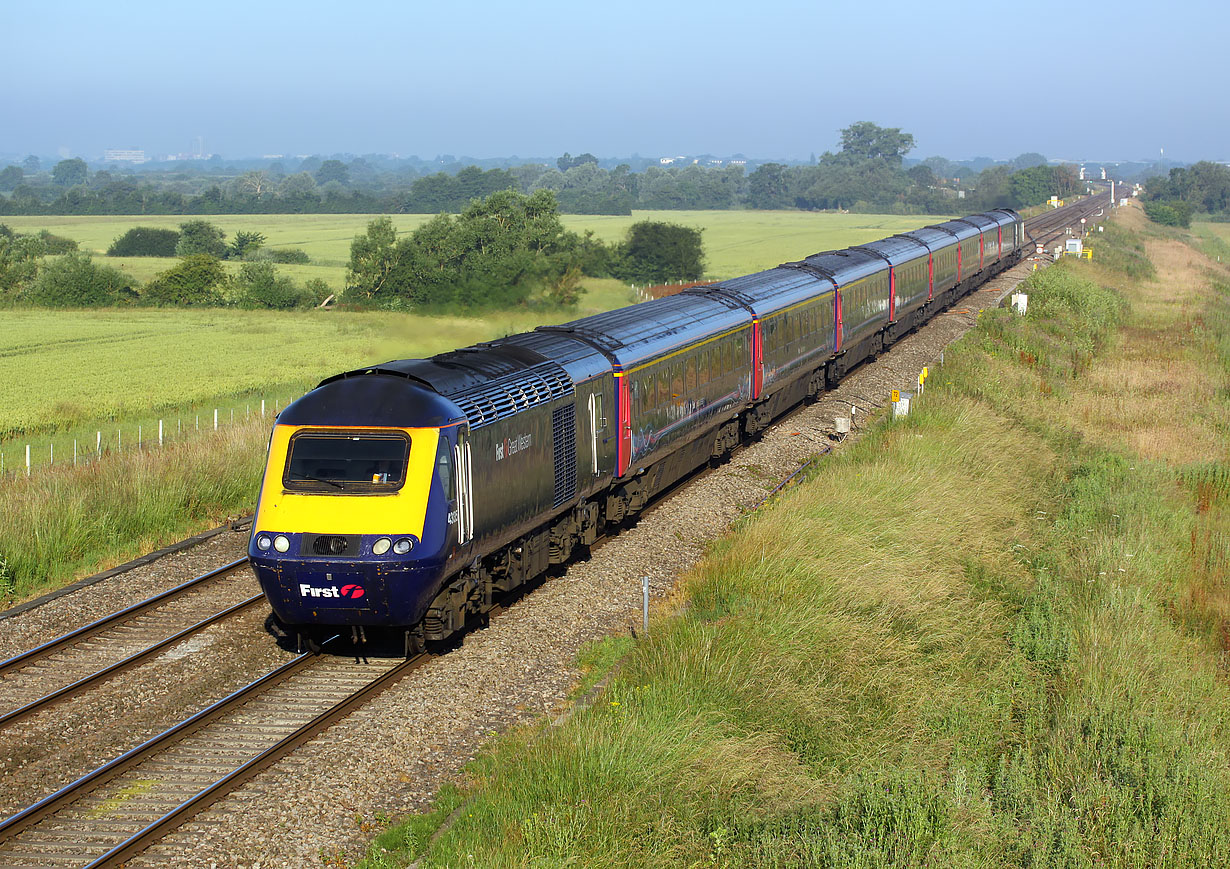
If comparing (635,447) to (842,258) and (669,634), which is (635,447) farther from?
(842,258)

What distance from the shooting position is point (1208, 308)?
180 ft

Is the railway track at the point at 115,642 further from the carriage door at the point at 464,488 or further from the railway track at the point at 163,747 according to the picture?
the carriage door at the point at 464,488

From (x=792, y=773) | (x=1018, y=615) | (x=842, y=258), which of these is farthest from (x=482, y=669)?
(x=842, y=258)

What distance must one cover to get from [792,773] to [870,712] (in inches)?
70.5

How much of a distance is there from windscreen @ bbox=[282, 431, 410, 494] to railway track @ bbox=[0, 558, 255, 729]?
3175 millimetres

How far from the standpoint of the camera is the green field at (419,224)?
85625 millimetres

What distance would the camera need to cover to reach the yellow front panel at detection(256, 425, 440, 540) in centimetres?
1271

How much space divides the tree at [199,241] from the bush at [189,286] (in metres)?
24.2

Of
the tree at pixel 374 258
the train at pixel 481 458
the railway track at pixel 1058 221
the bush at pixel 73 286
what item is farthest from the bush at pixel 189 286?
the railway track at pixel 1058 221

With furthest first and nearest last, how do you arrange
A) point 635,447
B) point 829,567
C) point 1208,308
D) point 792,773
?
point 1208,308
point 635,447
point 829,567
point 792,773

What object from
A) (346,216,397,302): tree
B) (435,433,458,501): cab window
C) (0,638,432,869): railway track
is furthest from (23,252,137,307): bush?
(435,433,458,501): cab window

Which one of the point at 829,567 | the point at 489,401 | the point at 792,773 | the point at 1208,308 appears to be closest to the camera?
the point at 792,773

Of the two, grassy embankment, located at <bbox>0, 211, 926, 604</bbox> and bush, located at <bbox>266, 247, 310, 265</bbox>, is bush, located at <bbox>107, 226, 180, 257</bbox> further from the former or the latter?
bush, located at <bbox>266, 247, 310, 265</bbox>

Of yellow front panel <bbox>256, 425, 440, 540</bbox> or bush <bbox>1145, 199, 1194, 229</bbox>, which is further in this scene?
bush <bbox>1145, 199, 1194, 229</bbox>
